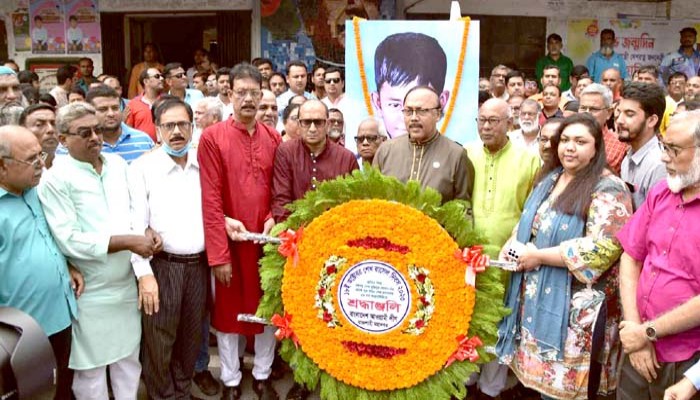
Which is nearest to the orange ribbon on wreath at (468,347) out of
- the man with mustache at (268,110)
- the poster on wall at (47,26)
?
the man with mustache at (268,110)

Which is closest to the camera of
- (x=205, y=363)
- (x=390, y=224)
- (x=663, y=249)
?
(x=663, y=249)

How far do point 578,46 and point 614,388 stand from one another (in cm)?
854

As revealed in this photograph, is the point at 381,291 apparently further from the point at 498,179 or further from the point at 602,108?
the point at 602,108

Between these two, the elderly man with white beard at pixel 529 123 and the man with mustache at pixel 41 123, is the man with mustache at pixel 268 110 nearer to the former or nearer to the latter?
the man with mustache at pixel 41 123

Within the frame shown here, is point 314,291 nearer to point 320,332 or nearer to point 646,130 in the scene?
point 320,332

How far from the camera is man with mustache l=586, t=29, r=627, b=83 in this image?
10.2 m

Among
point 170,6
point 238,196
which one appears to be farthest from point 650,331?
point 170,6

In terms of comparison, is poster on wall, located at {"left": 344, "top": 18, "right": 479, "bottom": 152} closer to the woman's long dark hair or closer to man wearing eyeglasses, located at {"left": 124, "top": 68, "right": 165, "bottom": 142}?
the woman's long dark hair

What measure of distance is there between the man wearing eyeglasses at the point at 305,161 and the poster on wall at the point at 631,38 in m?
7.91

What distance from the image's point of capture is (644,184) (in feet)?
12.2

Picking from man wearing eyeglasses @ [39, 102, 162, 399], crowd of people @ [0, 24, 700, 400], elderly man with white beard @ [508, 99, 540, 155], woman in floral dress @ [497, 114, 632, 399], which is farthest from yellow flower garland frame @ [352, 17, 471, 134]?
man wearing eyeglasses @ [39, 102, 162, 399]

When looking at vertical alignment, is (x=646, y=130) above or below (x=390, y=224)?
above

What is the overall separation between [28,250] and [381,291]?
171cm

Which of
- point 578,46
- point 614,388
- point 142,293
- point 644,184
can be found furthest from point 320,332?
point 578,46
